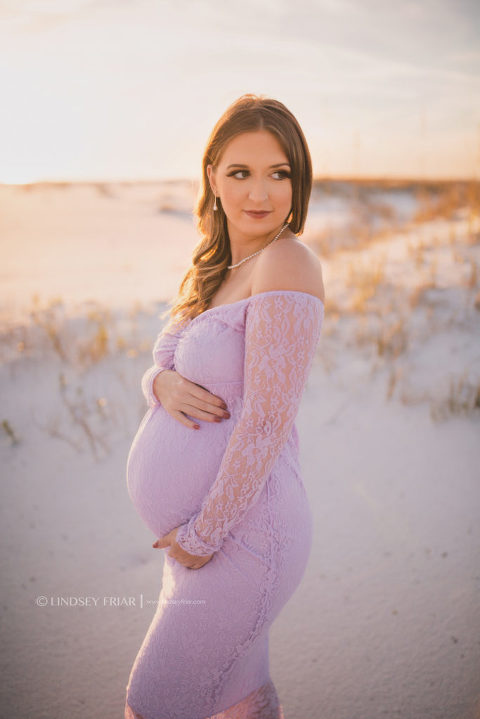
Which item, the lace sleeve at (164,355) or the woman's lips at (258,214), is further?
the lace sleeve at (164,355)

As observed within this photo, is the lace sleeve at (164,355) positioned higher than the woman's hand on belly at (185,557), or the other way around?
the lace sleeve at (164,355)

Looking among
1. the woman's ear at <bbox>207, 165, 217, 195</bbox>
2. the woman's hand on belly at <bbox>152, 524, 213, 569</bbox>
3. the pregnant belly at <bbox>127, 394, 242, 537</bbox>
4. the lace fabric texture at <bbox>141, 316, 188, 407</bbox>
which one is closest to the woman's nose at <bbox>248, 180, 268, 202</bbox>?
the woman's ear at <bbox>207, 165, 217, 195</bbox>

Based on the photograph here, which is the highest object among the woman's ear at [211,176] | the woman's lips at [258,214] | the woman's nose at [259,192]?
the woman's ear at [211,176]

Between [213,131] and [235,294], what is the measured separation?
58cm

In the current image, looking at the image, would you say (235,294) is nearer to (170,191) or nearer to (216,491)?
(216,491)

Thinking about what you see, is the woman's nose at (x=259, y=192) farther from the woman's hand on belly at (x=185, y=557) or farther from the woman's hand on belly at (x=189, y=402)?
the woman's hand on belly at (x=185, y=557)

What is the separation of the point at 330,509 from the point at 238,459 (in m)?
1.77

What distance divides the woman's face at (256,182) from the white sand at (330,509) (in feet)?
6.22

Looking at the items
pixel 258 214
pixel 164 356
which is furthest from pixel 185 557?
pixel 258 214

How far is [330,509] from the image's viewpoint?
2.64 m

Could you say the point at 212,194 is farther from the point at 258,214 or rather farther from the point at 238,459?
the point at 238,459

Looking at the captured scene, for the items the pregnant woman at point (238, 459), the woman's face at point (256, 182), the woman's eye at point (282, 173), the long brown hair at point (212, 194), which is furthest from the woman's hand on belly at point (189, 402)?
the woman's eye at point (282, 173)

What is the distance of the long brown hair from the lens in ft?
4.21

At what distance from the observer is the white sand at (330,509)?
1.84 metres
